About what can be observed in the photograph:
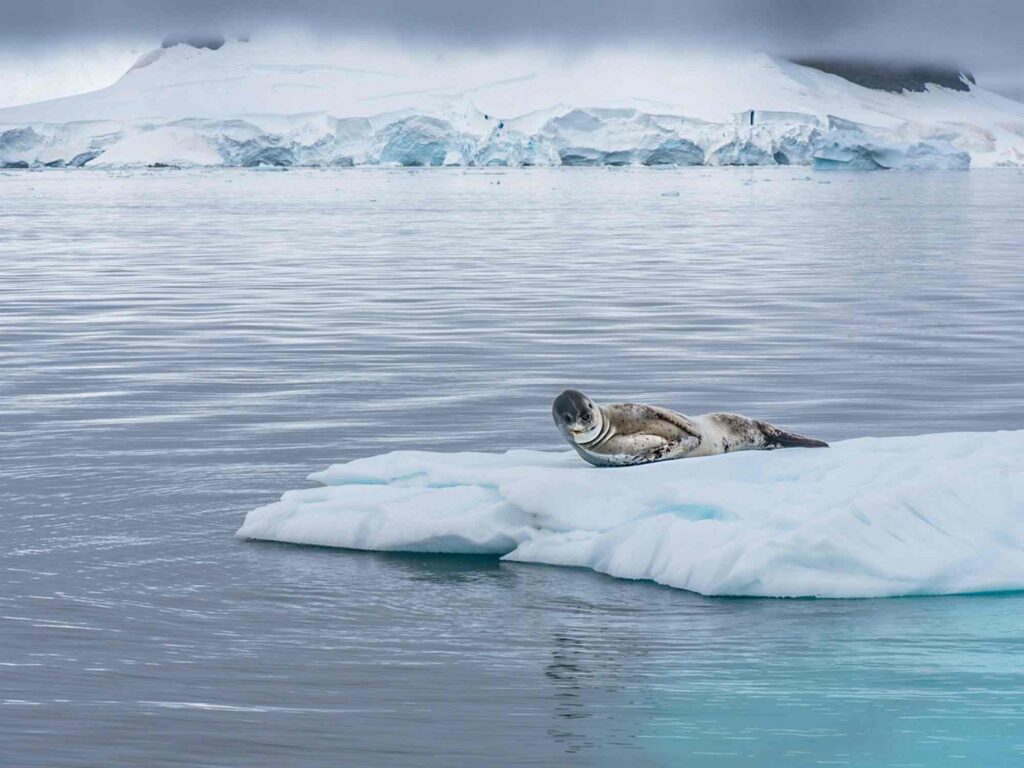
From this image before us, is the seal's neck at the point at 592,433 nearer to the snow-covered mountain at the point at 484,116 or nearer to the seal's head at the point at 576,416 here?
the seal's head at the point at 576,416

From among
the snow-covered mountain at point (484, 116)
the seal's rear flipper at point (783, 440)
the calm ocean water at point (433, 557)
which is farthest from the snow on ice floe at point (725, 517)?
the snow-covered mountain at point (484, 116)

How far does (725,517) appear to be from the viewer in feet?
21.2

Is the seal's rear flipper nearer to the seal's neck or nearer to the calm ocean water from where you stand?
the seal's neck

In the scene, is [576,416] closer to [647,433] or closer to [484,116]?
[647,433]

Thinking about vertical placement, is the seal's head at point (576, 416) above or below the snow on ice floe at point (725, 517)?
above

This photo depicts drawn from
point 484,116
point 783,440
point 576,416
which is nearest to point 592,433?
point 576,416

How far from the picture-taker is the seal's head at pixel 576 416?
7.32m

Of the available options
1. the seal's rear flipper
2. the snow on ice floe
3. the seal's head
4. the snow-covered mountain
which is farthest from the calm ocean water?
the snow-covered mountain

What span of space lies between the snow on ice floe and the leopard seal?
0.63 ft

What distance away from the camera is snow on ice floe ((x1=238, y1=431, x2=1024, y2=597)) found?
6.07 metres

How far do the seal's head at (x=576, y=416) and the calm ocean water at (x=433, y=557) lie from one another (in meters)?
0.94

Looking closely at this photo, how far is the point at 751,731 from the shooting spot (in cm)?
454

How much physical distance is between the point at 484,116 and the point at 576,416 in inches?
4038

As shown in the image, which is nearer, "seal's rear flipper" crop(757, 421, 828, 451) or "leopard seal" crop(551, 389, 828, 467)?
"leopard seal" crop(551, 389, 828, 467)
